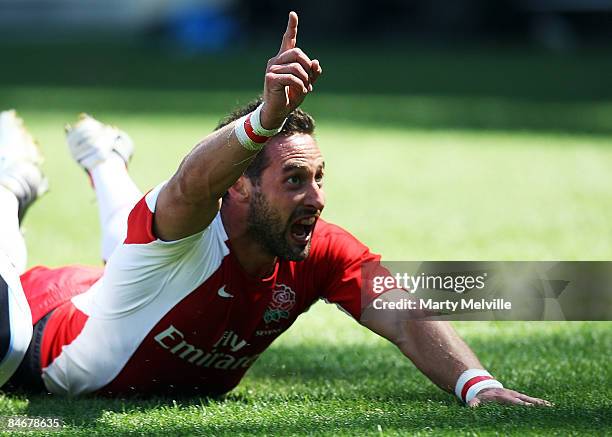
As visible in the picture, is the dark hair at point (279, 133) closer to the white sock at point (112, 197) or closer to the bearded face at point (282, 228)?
the bearded face at point (282, 228)

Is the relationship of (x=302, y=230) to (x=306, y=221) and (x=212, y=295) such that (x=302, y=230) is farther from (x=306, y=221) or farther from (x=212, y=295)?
(x=212, y=295)

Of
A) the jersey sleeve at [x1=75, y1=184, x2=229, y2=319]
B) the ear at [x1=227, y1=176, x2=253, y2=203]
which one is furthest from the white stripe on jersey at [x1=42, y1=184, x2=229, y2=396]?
the ear at [x1=227, y1=176, x2=253, y2=203]

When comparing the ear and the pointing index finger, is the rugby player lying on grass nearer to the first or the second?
the ear

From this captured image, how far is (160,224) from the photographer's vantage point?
158 inches

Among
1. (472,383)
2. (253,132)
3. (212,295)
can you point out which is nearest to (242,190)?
(212,295)

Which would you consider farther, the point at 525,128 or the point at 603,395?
the point at 525,128

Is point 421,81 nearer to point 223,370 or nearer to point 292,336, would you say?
point 292,336

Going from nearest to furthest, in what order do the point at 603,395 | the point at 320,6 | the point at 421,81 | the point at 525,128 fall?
the point at 603,395 → the point at 525,128 → the point at 421,81 → the point at 320,6

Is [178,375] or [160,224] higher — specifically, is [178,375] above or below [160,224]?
below

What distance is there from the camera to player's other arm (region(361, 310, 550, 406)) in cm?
426

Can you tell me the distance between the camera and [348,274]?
176 inches

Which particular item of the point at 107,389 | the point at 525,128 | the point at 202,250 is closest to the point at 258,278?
the point at 202,250

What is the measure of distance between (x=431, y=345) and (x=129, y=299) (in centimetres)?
116

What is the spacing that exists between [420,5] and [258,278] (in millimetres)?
Result: 18022
